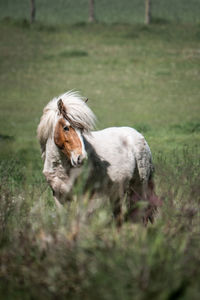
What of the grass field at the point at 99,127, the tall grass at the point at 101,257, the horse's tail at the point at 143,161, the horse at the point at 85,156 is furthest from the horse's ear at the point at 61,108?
the tall grass at the point at 101,257

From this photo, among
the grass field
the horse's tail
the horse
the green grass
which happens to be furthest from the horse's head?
the green grass

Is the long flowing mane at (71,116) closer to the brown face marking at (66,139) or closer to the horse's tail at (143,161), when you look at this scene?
the brown face marking at (66,139)

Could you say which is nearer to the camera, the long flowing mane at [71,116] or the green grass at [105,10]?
the long flowing mane at [71,116]

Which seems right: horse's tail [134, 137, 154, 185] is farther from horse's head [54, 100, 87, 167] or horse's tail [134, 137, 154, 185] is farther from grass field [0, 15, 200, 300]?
horse's head [54, 100, 87, 167]

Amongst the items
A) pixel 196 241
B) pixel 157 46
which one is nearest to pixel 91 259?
pixel 196 241

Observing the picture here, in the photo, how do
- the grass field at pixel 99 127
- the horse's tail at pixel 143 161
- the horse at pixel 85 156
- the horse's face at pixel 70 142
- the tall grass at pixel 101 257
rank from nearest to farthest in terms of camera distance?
the tall grass at pixel 101 257, the grass field at pixel 99 127, the horse's face at pixel 70 142, the horse at pixel 85 156, the horse's tail at pixel 143 161

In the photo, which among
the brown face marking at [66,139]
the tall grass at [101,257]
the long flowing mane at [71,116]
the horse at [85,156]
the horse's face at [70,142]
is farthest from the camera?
the long flowing mane at [71,116]

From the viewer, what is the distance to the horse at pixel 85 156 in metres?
5.65

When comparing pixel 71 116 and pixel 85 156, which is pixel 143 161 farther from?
pixel 85 156

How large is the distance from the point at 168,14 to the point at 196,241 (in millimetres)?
34943

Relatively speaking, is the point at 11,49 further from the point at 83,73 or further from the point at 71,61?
the point at 83,73

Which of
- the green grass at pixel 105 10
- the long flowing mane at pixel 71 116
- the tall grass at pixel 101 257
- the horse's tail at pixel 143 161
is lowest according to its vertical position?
the green grass at pixel 105 10

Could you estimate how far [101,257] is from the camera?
3.47 m

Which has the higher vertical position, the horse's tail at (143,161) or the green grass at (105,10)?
the horse's tail at (143,161)
